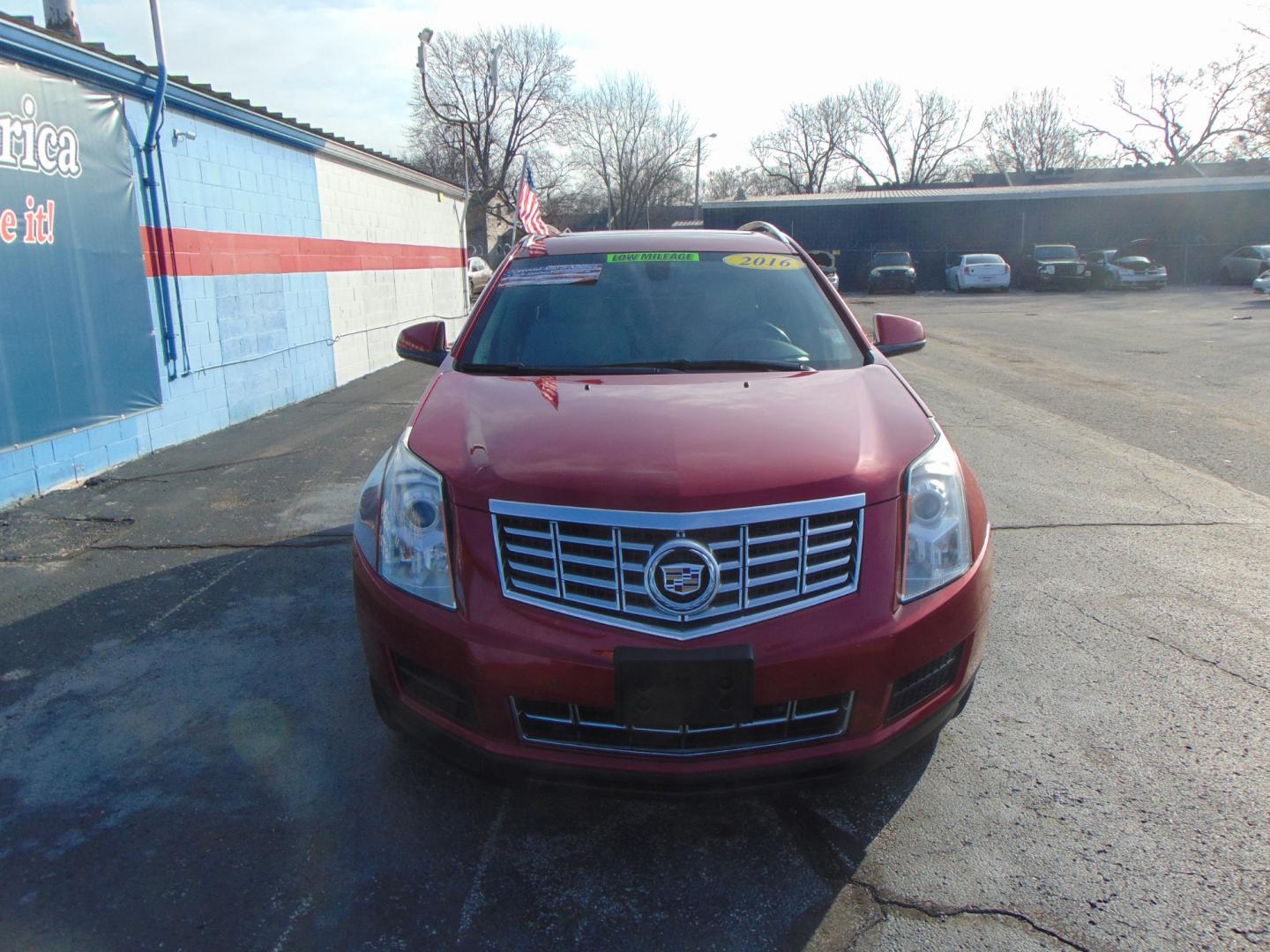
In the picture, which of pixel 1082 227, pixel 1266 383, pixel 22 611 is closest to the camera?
pixel 22 611

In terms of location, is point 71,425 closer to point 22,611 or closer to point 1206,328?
point 22,611

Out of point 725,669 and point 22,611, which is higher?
point 725,669

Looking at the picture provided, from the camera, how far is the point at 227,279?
9.48m

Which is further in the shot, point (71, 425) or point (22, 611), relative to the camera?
point (71, 425)

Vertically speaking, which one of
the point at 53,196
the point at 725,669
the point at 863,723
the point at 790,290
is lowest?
the point at 863,723

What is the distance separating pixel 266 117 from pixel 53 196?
4.17 metres

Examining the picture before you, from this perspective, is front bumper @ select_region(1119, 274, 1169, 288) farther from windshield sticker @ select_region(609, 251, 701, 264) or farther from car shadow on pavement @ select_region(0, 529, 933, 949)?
car shadow on pavement @ select_region(0, 529, 933, 949)

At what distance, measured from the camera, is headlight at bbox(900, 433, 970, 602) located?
253 centimetres

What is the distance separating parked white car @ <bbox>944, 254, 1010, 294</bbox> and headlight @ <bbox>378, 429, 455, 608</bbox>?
1396 inches

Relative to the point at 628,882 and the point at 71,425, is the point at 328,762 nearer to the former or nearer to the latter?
the point at 628,882

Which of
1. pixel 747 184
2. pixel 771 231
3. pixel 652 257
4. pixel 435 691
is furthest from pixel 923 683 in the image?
pixel 747 184

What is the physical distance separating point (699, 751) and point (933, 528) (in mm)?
928

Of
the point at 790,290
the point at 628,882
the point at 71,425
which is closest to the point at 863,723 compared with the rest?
the point at 628,882

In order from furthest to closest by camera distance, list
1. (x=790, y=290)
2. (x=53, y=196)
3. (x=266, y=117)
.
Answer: (x=266, y=117) < (x=53, y=196) < (x=790, y=290)
